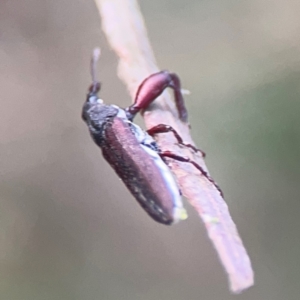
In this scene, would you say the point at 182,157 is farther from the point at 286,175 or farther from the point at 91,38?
the point at 91,38

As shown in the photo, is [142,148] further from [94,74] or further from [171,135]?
[94,74]

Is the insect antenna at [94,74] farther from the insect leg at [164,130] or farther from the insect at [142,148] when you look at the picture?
the insect leg at [164,130]

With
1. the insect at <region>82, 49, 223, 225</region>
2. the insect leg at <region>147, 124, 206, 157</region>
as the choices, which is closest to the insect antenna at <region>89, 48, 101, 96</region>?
the insect at <region>82, 49, 223, 225</region>

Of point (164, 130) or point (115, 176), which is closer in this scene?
point (164, 130)

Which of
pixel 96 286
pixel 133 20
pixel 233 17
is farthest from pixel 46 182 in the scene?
pixel 233 17

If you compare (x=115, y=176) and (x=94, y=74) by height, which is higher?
(x=94, y=74)

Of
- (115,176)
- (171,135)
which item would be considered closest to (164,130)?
(171,135)

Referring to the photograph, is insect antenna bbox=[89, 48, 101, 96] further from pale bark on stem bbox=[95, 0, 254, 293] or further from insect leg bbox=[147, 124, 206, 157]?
insect leg bbox=[147, 124, 206, 157]
